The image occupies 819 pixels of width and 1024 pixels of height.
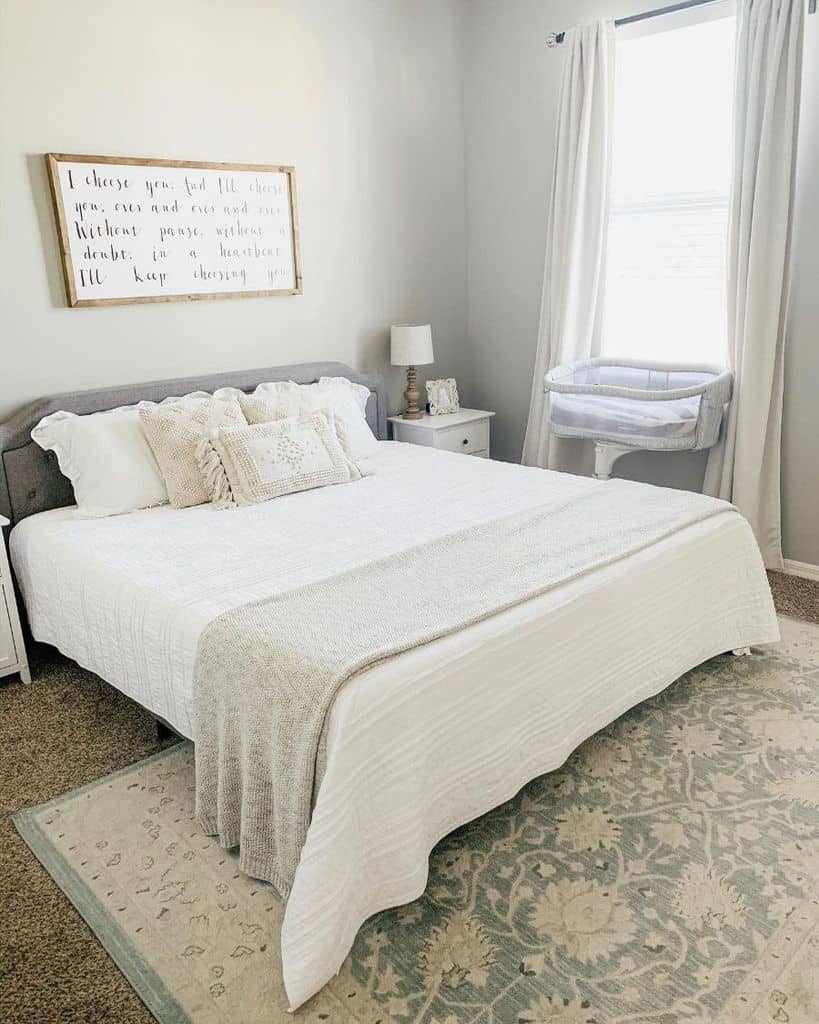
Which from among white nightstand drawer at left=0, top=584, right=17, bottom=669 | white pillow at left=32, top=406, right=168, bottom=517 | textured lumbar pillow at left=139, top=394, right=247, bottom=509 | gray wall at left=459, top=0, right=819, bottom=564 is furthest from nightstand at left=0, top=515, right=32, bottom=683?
gray wall at left=459, top=0, right=819, bottom=564

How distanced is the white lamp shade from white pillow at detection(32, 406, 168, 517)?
1.56 m

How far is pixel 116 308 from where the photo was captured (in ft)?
10.9

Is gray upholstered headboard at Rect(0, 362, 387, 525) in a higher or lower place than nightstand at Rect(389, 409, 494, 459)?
higher

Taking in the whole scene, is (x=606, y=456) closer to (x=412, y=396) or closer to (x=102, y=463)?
(x=412, y=396)

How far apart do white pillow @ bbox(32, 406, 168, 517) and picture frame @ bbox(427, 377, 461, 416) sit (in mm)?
1768

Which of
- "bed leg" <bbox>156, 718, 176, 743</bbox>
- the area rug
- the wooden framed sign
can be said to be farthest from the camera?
the wooden framed sign

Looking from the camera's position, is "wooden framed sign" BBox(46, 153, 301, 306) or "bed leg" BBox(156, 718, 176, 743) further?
"wooden framed sign" BBox(46, 153, 301, 306)

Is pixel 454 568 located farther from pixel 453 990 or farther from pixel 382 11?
pixel 382 11

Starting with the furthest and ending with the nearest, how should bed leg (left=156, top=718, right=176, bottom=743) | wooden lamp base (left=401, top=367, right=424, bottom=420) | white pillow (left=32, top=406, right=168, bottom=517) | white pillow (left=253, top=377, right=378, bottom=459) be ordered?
wooden lamp base (left=401, top=367, right=424, bottom=420) < white pillow (left=253, top=377, right=378, bottom=459) < white pillow (left=32, top=406, right=168, bottom=517) < bed leg (left=156, top=718, right=176, bottom=743)

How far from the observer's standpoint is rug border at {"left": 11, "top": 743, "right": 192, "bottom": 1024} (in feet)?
5.33

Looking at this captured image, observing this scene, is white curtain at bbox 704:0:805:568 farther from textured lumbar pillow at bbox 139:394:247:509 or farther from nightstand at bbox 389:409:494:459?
textured lumbar pillow at bbox 139:394:247:509

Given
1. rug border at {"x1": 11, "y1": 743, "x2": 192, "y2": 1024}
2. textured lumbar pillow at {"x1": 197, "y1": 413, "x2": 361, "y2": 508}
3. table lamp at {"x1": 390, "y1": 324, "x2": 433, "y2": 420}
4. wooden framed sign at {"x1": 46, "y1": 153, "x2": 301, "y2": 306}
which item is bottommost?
rug border at {"x1": 11, "y1": 743, "x2": 192, "y2": 1024}

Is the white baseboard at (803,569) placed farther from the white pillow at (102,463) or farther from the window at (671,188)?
the white pillow at (102,463)

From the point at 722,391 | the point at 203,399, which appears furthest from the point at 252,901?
the point at 722,391
